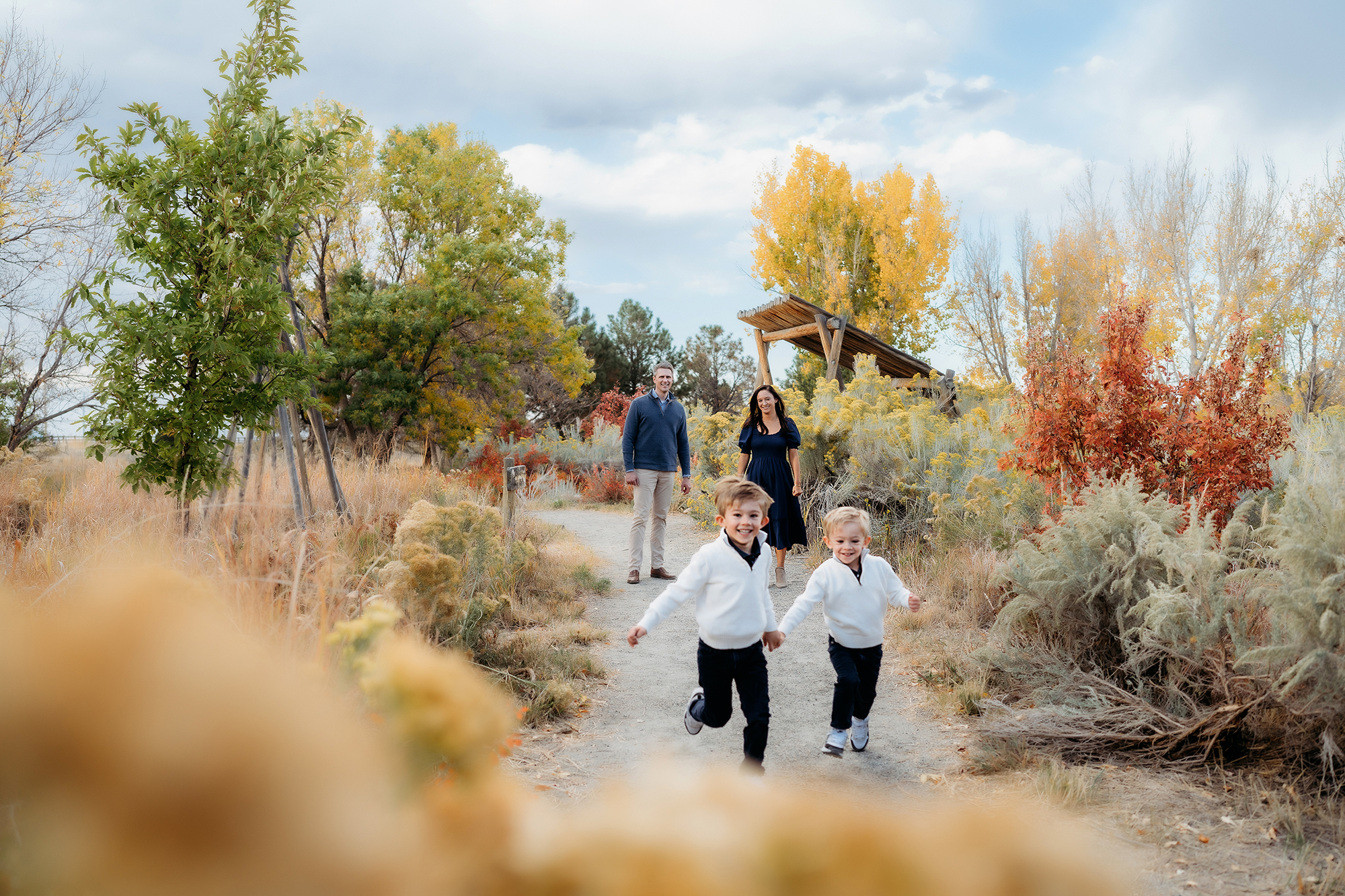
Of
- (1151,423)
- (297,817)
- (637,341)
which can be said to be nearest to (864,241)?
(637,341)

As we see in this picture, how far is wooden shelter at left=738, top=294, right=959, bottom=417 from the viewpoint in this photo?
12953mm

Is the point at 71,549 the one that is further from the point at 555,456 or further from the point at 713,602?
the point at 555,456

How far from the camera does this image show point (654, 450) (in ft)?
23.8

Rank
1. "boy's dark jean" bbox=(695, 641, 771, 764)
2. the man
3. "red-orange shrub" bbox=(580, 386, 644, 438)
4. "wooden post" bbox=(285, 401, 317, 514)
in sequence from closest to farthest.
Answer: "boy's dark jean" bbox=(695, 641, 771, 764)
"wooden post" bbox=(285, 401, 317, 514)
the man
"red-orange shrub" bbox=(580, 386, 644, 438)

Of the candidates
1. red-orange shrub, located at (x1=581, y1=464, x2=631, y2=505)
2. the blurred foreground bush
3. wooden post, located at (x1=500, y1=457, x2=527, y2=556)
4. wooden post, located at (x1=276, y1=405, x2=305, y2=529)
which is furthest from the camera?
red-orange shrub, located at (x1=581, y1=464, x2=631, y2=505)

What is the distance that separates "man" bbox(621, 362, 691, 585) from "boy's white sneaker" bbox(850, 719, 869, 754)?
12.0 ft

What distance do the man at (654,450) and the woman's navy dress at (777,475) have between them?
780 mm

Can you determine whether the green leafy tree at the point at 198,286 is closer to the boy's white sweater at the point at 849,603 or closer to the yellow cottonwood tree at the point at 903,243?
the boy's white sweater at the point at 849,603

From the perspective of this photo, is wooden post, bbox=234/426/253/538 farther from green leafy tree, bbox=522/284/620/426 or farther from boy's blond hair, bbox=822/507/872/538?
green leafy tree, bbox=522/284/620/426

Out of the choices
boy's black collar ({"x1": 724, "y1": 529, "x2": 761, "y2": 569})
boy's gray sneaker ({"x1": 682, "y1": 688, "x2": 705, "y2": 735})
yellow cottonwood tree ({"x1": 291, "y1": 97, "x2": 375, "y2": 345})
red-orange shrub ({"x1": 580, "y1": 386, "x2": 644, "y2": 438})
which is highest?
yellow cottonwood tree ({"x1": 291, "y1": 97, "x2": 375, "y2": 345})

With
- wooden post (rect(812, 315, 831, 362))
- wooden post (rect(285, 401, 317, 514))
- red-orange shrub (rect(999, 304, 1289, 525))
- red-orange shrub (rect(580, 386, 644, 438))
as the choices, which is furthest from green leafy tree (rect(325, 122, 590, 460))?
red-orange shrub (rect(999, 304, 1289, 525))

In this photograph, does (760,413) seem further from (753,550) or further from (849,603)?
(753,550)

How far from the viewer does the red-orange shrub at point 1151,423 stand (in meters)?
4.95

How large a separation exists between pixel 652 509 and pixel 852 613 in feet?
12.9
